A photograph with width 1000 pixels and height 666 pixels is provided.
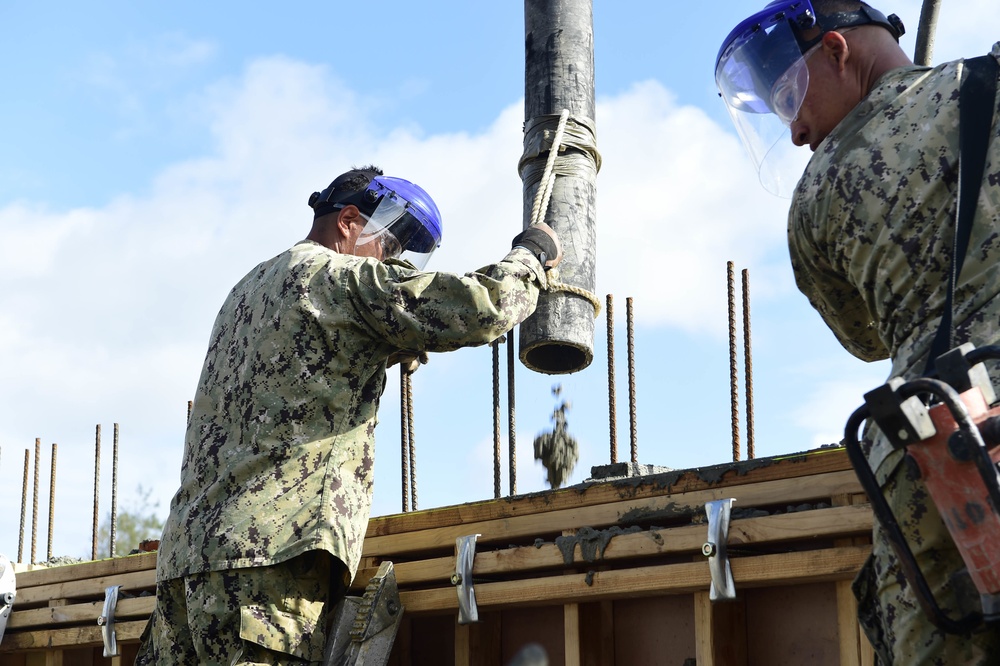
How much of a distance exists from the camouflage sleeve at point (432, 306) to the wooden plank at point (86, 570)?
1726 mm

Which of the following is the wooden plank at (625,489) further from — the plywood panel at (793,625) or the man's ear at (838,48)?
the man's ear at (838,48)

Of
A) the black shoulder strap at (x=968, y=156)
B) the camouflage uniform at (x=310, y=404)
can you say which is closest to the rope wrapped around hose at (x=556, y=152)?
the camouflage uniform at (x=310, y=404)

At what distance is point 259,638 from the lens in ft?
11.6

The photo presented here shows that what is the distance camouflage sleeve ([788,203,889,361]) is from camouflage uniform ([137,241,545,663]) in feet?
4.11

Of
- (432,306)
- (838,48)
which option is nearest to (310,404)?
(432,306)

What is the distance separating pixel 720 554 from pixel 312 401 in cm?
133

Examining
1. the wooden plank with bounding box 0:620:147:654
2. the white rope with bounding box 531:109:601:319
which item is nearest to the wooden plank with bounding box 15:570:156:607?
the wooden plank with bounding box 0:620:147:654

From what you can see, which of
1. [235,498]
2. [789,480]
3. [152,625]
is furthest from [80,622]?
[789,480]

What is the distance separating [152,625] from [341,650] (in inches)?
33.6

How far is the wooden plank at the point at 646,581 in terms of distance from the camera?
10.3ft

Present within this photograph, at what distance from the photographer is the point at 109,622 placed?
16.4ft

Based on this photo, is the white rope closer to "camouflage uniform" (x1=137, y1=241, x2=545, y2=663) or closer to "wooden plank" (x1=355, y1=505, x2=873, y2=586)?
"camouflage uniform" (x1=137, y1=241, x2=545, y2=663)

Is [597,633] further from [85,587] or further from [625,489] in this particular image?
[85,587]

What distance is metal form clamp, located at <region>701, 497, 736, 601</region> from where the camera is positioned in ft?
10.8
